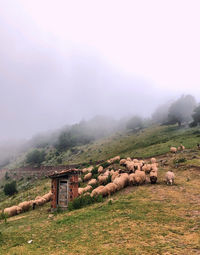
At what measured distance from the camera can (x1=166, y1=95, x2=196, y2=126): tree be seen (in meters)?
86.5

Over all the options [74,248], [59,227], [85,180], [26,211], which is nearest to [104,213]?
[59,227]

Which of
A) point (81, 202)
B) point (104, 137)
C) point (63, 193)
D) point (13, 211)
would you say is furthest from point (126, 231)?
point (104, 137)

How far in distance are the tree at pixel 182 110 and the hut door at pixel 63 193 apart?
79273 millimetres

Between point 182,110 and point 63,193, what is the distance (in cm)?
8532

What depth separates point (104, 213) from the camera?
472 inches

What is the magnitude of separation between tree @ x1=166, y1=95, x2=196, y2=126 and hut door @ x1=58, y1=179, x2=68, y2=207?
260 feet

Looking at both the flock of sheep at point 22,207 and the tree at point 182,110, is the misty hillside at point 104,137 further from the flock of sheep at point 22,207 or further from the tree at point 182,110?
the flock of sheep at point 22,207

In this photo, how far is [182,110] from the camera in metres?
88.7

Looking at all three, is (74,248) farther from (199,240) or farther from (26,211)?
(26,211)

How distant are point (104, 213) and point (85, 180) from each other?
1837 centimetres

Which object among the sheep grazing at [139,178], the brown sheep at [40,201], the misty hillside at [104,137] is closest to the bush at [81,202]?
the sheep grazing at [139,178]

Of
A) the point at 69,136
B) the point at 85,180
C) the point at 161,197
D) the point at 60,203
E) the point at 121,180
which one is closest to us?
the point at 161,197

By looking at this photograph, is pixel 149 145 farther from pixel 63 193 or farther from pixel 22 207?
pixel 63 193

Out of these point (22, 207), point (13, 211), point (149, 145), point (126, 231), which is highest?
point (149, 145)
